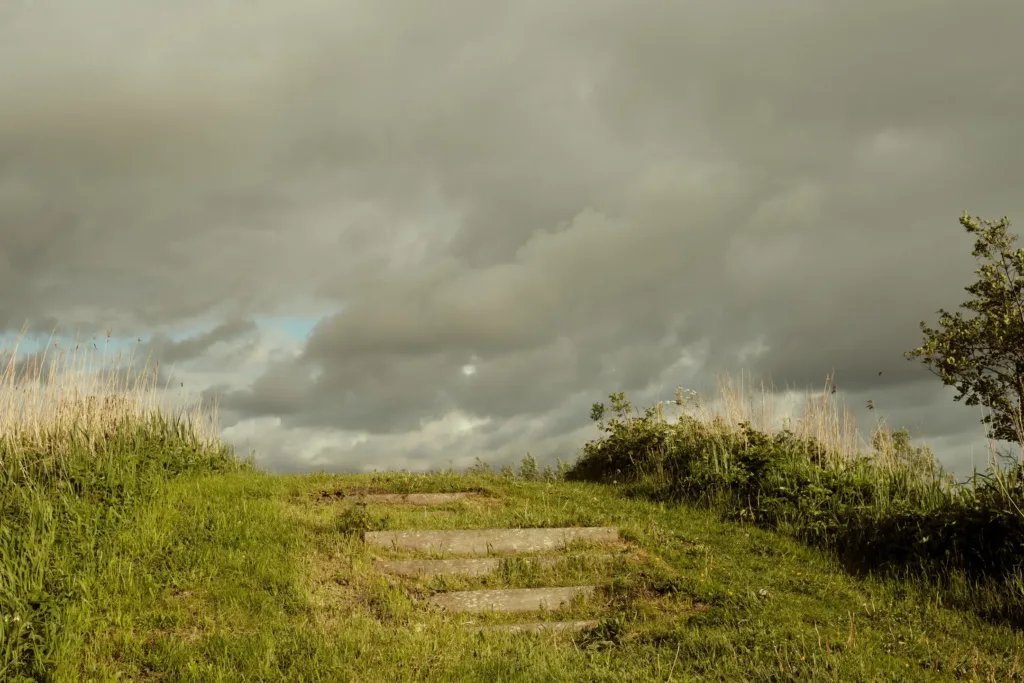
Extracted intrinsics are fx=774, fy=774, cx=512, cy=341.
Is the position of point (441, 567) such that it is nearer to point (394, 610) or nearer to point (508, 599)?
point (508, 599)

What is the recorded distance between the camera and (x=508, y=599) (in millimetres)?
8625

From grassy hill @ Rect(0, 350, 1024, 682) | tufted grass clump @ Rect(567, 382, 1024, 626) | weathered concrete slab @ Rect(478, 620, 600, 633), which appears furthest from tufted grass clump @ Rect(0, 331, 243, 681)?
tufted grass clump @ Rect(567, 382, 1024, 626)

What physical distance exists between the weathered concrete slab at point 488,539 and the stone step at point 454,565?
0.37 meters

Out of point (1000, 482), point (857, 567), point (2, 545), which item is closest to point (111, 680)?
point (2, 545)

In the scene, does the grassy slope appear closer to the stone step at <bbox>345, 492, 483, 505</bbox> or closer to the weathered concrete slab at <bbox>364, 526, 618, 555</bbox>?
the weathered concrete slab at <bbox>364, 526, 618, 555</bbox>

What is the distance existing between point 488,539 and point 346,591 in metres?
2.16

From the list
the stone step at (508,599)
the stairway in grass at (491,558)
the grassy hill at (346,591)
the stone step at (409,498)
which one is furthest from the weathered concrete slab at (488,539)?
the stone step at (409,498)

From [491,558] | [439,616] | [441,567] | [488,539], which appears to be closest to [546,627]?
[439,616]

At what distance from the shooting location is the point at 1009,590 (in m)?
8.47

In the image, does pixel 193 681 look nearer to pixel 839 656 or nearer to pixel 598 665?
pixel 598 665

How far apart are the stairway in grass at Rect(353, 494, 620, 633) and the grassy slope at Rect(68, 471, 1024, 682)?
9.9 inches

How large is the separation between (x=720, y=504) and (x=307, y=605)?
6.86m

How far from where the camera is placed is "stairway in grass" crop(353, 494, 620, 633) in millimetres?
8500

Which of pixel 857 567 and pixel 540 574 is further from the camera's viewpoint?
pixel 857 567
